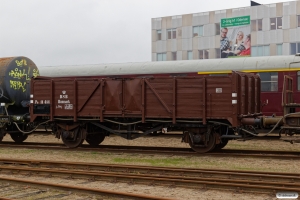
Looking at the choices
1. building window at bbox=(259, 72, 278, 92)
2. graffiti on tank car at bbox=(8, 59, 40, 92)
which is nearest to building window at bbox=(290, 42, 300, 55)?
building window at bbox=(259, 72, 278, 92)

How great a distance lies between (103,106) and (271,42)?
136 ft

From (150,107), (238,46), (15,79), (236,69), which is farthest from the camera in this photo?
(238,46)

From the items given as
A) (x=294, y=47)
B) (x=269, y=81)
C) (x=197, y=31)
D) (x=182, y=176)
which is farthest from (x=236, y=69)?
(x=197, y=31)

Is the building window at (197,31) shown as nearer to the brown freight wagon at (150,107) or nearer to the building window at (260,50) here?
the building window at (260,50)

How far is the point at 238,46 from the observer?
56906 mm

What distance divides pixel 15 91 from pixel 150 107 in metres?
6.25

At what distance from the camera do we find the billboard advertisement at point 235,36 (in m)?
55.2

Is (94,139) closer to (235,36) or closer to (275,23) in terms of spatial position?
(275,23)

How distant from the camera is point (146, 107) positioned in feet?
52.5

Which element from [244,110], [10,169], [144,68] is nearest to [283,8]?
[144,68]

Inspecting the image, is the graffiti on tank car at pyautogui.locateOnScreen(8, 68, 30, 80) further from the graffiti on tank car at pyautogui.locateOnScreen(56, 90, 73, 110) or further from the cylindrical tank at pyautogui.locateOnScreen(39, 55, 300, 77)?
the cylindrical tank at pyautogui.locateOnScreen(39, 55, 300, 77)

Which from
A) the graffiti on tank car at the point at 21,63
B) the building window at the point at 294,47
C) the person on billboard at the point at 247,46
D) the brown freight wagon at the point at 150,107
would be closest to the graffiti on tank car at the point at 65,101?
the brown freight wagon at the point at 150,107

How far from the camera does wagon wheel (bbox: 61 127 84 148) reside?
56.7 ft

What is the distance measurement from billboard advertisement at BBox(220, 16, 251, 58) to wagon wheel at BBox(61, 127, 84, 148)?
40.9m
